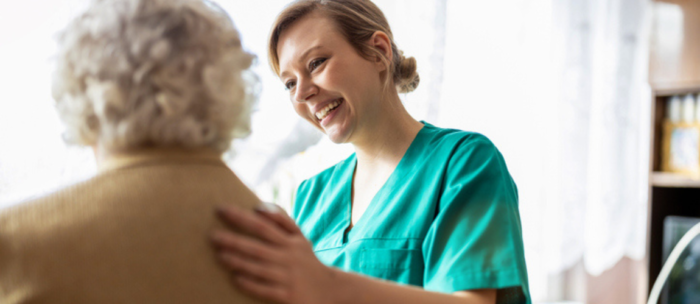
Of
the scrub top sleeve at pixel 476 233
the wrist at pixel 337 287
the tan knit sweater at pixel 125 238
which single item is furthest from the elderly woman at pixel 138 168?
the scrub top sleeve at pixel 476 233

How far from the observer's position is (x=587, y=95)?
114 inches

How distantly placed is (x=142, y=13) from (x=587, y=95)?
266 cm

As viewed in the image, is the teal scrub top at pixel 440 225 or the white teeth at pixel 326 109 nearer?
the teal scrub top at pixel 440 225

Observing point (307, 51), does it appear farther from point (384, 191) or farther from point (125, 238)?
point (125, 238)

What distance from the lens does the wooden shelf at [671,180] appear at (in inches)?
96.3

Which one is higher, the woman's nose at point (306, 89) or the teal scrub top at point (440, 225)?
the woman's nose at point (306, 89)

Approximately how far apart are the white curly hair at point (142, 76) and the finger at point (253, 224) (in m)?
0.08

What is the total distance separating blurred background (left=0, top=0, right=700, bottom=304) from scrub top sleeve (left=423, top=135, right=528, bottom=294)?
2.29 feet

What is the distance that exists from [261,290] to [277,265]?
0.03m

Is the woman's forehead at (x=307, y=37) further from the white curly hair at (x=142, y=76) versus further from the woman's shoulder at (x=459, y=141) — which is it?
the white curly hair at (x=142, y=76)

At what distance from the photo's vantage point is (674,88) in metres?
2.48

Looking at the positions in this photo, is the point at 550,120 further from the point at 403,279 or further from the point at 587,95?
the point at 403,279

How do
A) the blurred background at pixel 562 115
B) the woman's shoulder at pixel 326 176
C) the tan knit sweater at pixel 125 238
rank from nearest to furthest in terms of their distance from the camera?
the tan knit sweater at pixel 125 238, the woman's shoulder at pixel 326 176, the blurred background at pixel 562 115

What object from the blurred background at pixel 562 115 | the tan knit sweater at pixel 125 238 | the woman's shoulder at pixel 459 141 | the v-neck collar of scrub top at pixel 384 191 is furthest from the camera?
the blurred background at pixel 562 115
